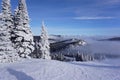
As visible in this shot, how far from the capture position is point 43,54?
7181cm

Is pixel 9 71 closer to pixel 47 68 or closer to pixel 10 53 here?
pixel 47 68

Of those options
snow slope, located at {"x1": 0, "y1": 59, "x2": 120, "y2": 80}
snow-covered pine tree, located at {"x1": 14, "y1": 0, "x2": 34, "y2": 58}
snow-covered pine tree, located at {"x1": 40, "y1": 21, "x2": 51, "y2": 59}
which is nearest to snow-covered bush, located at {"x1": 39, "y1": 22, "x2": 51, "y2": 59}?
snow-covered pine tree, located at {"x1": 40, "y1": 21, "x2": 51, "y2": 59}

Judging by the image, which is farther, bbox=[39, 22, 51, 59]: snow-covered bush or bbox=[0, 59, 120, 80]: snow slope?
bbox=[39, 22, 51, 59]: snow-covered bush

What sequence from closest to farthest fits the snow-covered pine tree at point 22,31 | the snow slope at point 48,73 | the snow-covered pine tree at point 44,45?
the snow slope at point 48,73 < the snow-covered pine tree at point 22,31 < the snow-covered pine tree at point 44,45

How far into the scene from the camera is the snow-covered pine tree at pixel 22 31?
49.4 meters

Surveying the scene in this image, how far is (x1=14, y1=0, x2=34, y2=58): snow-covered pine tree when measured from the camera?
49431mm

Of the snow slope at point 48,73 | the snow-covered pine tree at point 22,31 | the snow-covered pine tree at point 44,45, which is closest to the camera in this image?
the snow slope at point 48,73

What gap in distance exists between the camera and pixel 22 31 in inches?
1986

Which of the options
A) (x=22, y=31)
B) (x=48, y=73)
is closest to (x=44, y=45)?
(x=22, y=31)

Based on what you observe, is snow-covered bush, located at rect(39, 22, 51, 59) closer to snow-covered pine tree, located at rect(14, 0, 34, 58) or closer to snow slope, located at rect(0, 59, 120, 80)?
snow-covered pine tree, located at rect(14, 0, 34, 58)

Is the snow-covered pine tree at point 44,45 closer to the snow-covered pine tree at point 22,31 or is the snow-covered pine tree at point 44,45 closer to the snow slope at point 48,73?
the snow-covered pine tree at point 22,31

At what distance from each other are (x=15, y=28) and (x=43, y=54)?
927 inches

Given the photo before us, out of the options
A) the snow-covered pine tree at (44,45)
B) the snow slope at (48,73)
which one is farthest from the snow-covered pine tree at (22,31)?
the snow-covered pine tree at (44,45)

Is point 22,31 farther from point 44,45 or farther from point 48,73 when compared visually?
point 44,45
